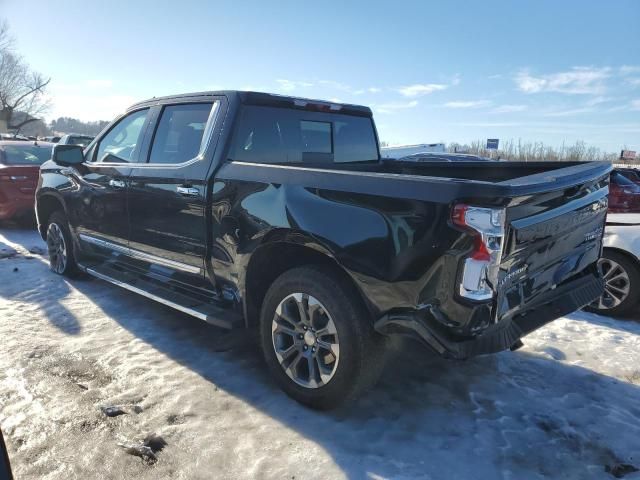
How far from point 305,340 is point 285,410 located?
464 mm

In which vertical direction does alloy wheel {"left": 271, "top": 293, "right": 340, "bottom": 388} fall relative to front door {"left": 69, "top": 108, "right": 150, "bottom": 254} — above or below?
below

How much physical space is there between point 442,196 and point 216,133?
190 cm

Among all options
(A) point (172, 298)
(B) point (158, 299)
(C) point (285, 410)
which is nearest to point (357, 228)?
(C) point (285, 410)

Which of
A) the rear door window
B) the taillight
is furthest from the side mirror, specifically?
the taillight

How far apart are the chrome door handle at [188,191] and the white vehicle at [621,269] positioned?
3.92 m

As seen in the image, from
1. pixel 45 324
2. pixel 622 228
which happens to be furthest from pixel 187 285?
pixel 622 228

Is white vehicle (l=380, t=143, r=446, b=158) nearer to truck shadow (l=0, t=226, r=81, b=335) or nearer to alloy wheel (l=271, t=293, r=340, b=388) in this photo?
truck shadow (l=0, t=226, r=81, b=335)

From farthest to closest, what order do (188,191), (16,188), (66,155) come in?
1. (16,188)
2. (66,155)
3. (188,191)

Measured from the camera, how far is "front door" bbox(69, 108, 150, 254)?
4.39 meters

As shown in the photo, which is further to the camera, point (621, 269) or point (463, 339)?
point (621, 269)

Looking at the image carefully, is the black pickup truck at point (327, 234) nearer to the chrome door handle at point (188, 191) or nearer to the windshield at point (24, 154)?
the chrome door handle at point (188, 191)

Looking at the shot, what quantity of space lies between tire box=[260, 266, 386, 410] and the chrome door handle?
3.10 ft

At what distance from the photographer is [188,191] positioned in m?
3.59

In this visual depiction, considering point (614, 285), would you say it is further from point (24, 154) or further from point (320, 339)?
point (24, 154)
